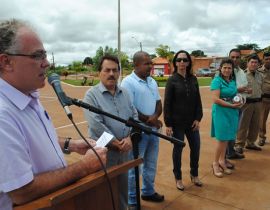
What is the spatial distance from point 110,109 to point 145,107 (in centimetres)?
86

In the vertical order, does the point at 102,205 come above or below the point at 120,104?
below

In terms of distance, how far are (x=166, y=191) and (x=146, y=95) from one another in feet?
4.82

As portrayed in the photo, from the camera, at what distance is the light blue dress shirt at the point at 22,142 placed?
1.37 m

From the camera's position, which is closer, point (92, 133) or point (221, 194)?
point (92, 133)

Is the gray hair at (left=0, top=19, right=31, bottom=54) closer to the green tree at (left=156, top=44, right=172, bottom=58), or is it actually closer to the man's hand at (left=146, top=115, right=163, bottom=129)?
the man's hand at (left=146, top=115, right=163, bottom=129)

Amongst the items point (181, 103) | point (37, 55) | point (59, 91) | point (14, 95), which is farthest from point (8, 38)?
point (181, 103)

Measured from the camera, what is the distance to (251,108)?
240 inches

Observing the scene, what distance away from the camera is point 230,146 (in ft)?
18.9

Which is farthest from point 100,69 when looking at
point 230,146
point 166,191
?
point 230,146

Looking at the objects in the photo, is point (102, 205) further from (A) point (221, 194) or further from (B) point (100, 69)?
(A) point (221, 194)

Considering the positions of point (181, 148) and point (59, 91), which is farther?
point (181, 148)

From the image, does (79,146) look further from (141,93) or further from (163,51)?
(163,51)

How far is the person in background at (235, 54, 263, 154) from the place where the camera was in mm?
6016

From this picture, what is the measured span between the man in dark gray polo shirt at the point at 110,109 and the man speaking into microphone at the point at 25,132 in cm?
142
